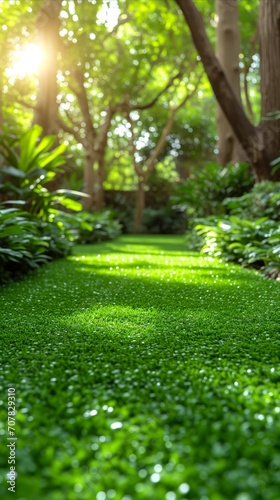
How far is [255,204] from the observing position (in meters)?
5.33

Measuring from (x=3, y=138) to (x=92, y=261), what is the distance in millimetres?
1590

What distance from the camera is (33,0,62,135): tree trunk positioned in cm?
674

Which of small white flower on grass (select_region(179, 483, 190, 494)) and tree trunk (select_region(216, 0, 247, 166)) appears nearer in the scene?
small white flower on grass (select_region(179, 483, 190, 494))

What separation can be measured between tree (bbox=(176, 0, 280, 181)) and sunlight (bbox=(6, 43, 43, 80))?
210 inches

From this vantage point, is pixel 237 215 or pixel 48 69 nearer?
pixel 237 215

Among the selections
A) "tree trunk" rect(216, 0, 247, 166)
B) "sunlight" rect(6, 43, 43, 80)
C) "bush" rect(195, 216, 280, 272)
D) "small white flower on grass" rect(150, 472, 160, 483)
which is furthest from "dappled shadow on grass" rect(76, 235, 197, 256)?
"sunlight" rect(6, 43, 43, 80)

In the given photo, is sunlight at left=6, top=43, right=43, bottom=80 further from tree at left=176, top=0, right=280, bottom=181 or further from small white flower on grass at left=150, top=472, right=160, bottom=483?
small white flower on grass at left=150, top=472, right=160, bottom=483

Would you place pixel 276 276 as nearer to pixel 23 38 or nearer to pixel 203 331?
pixel 203 331

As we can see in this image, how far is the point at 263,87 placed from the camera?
613cm

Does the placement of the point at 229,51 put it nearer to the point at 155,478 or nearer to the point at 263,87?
the point at 263,87

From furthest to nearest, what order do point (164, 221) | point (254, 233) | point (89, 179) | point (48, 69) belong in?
point (164, 221)
point (89, 179)
point (48, 69)
point (254, 233)

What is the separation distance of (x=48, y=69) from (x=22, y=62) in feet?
15.5

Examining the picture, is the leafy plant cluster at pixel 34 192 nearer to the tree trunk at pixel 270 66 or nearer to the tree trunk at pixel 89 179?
the tree trunk at pixel 270 66

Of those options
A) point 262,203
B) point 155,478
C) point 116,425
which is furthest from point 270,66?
point 155,478
